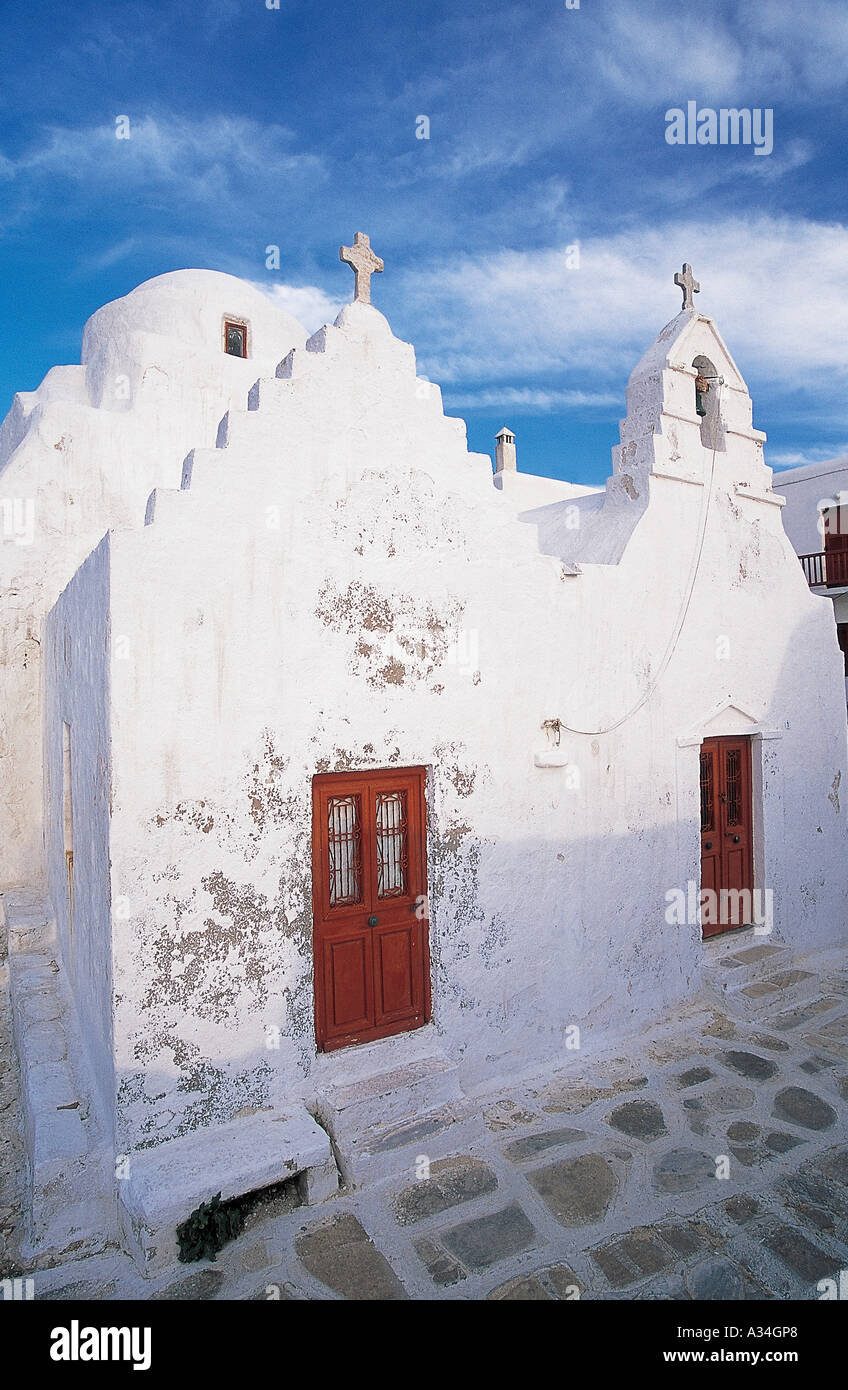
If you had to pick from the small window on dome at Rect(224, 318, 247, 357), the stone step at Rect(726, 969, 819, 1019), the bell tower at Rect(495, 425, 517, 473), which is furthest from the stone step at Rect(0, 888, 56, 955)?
the bell tower at Rect(495, 425, 517, 473)

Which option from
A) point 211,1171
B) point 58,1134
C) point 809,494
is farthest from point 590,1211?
point 809,494

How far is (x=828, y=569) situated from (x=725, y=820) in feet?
35.7

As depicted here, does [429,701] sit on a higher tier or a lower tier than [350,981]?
higher

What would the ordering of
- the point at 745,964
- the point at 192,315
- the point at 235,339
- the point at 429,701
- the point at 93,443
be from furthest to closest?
the point at 235,339
the point at 192,315
the point at 93,443
the point at 745,964
the point at 429,701

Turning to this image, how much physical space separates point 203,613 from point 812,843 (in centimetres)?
637

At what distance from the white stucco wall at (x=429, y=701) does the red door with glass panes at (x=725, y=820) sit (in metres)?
0.16

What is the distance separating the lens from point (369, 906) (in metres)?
4.69

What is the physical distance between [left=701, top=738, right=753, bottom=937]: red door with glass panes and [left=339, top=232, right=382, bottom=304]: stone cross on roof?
182 inches

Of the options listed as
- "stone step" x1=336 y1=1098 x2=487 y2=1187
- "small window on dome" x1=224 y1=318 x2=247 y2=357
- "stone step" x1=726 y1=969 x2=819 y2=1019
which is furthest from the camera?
"small window on dome" x1=224 y1=318 x2=247 y2=357

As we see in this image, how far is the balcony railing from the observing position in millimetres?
15391

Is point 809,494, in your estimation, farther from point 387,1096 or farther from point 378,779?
point 387,1096

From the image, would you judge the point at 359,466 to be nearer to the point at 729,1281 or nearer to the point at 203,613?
the point at 203,613

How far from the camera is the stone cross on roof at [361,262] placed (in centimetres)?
496

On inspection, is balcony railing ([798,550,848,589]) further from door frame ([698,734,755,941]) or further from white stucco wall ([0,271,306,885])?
white stucco wall ([0,271,306,885])
